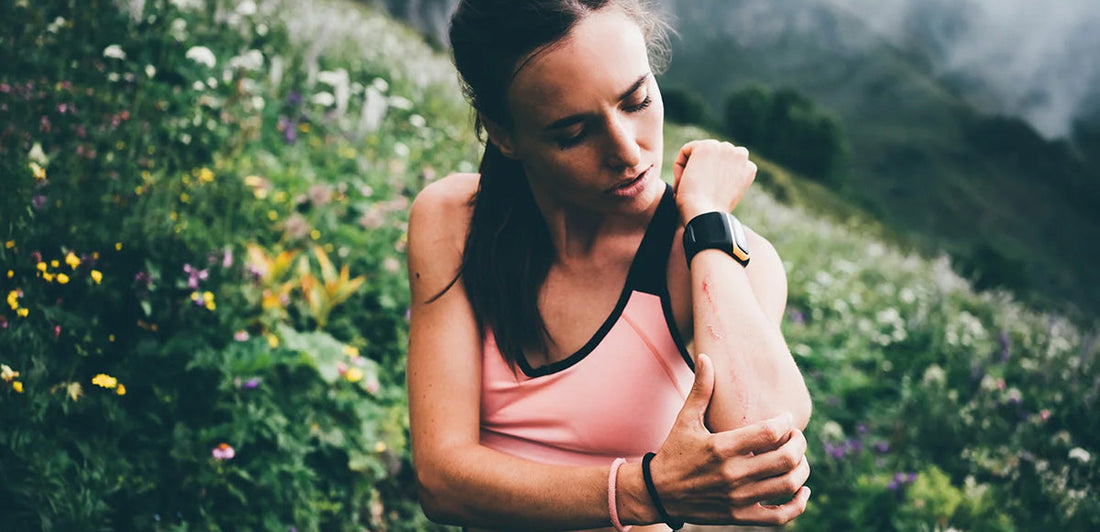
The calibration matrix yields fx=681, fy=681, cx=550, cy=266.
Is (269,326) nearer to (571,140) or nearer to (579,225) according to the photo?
(579,225)

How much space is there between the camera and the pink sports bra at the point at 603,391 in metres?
1.85

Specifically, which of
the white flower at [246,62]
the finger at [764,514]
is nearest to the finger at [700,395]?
the finger at [764,514]

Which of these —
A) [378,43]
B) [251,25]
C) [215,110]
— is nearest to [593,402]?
[215,110]

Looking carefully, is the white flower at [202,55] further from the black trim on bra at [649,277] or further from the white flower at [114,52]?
the black trim on bra at [649,277]

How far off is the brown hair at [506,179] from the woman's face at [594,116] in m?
0.04

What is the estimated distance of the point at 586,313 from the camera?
200 cm

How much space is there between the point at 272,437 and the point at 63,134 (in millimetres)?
1952

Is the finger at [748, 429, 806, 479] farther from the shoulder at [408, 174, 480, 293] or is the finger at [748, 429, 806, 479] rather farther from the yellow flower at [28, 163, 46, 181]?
the yellow flower at [28, 163, 46, 181]

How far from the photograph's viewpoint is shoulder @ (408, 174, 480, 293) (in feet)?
6.63

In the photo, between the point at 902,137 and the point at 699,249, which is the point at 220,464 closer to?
the point at 699,249

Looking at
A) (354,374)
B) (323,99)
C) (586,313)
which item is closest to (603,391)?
(586,313)

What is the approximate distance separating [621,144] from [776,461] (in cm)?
83

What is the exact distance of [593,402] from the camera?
1.84 meters

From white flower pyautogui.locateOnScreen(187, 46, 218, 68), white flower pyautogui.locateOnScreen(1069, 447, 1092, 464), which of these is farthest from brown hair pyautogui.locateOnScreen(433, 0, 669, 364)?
white flower pyautogui.locateOnScreen(1069, 447, 1092, 464)
